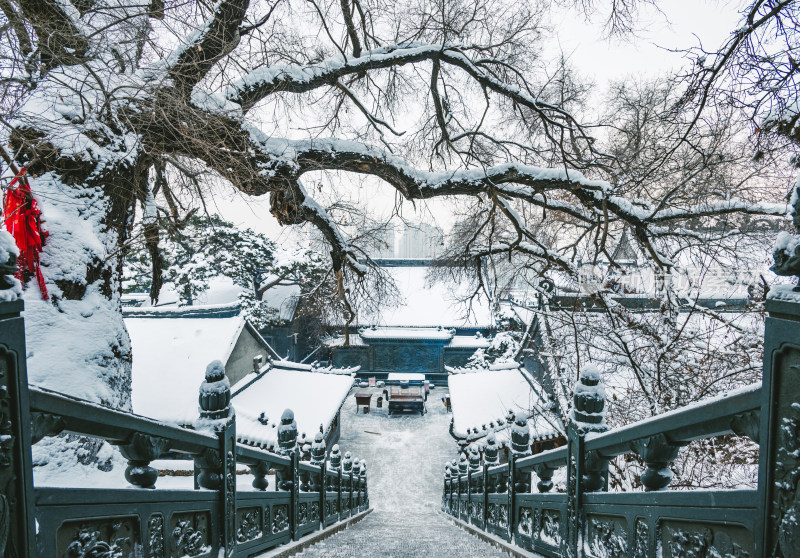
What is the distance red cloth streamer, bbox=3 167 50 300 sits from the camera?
2.82 meters

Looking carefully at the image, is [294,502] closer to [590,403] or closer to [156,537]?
[156,537]

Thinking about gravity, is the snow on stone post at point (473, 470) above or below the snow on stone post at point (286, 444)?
below

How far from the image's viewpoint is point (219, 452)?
237 centimetres

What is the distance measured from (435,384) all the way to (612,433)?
22.7 m

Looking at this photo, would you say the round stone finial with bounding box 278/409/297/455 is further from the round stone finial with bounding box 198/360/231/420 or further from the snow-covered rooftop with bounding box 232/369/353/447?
the snow-covered rooftop with bounding box 232/369/353/447

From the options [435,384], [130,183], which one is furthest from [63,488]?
[435,384]

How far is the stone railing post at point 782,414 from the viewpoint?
997 millimetres

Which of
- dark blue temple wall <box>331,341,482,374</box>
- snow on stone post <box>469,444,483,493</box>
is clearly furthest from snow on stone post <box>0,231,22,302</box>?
dark blue temple wall <box>331,341,482,374</box>

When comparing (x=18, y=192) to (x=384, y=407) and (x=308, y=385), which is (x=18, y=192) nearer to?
(x=308, y=385)

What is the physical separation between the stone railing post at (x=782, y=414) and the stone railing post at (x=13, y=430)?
191 cm

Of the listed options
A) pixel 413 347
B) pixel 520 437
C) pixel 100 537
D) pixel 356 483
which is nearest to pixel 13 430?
pixel 100 537

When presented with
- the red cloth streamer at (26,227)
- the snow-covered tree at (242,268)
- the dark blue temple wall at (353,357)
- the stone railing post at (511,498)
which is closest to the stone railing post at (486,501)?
the stone railing post at (511,498)

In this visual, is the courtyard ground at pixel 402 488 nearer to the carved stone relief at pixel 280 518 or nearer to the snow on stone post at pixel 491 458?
the carved stone relief at pixel 280 518

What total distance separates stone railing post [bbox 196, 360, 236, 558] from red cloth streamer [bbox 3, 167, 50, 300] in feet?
6.05
